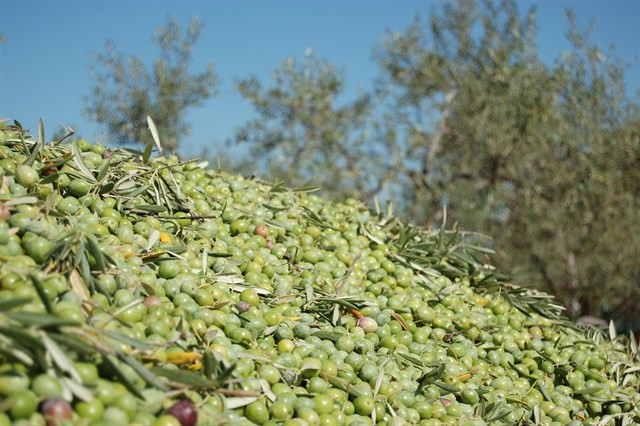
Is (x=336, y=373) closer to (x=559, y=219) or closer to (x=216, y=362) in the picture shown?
(x=216, y=362)

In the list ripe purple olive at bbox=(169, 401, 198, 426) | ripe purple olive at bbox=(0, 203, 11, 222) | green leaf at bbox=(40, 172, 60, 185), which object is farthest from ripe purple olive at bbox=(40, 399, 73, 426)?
green leaf at bbox=(40, 172, 60, 185)

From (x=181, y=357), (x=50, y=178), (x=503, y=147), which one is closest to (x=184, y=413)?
(x=181, y=357)

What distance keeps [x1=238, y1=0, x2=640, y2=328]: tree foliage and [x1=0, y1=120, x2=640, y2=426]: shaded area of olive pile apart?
17.5 feet

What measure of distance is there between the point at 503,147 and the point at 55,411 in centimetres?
905

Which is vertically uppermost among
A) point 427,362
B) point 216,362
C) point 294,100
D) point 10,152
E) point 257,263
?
point 294,100

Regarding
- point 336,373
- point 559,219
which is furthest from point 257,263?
point 559,219

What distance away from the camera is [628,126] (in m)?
8.98

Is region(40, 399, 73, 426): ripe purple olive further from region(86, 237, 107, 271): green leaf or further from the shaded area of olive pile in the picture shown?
region(86, 237, 107, 271): green leaf

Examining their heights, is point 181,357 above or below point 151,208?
below

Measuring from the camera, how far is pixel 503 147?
31.3ft

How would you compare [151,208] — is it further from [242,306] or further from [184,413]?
[184,413]

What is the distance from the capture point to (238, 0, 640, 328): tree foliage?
9.12 metres

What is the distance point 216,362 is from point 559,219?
8.77 meters

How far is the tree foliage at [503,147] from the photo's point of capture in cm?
A: 912
